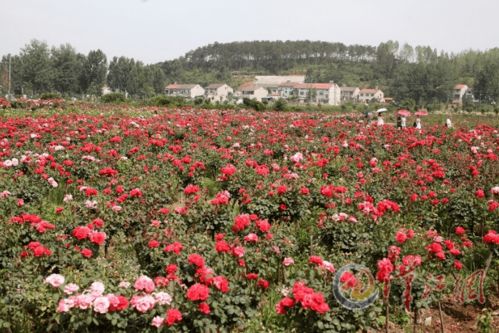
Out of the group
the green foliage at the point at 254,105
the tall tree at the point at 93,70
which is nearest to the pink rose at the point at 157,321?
the green foliage at the point at 254,105

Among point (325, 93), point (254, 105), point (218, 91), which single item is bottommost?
point (254, 105)

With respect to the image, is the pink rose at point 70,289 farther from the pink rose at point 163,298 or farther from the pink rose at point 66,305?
the pink rose at point 163,298

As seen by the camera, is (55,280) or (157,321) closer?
(157,321)

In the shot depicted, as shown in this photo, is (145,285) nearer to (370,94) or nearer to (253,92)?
(370,94)

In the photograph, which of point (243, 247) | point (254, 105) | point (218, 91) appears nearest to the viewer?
point (243, 247)

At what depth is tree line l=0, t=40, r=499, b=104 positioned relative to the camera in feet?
278

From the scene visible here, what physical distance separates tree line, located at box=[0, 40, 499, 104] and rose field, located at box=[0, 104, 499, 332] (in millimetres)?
75498

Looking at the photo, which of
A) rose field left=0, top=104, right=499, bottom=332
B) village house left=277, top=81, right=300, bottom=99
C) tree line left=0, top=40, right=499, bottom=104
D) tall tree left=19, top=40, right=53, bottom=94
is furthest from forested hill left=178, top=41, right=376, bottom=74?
rose field left=0, top=104, right=499, bottom=332

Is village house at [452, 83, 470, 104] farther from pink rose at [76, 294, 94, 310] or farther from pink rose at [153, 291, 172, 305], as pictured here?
pink rose at [76, 294, 94, 310]

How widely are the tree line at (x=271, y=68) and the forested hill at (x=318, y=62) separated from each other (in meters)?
0.27

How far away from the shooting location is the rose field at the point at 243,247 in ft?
10.9

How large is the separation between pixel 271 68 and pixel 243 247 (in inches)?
6701

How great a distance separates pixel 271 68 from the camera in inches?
6693

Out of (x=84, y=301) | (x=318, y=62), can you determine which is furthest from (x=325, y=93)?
(x=84, y=301)
